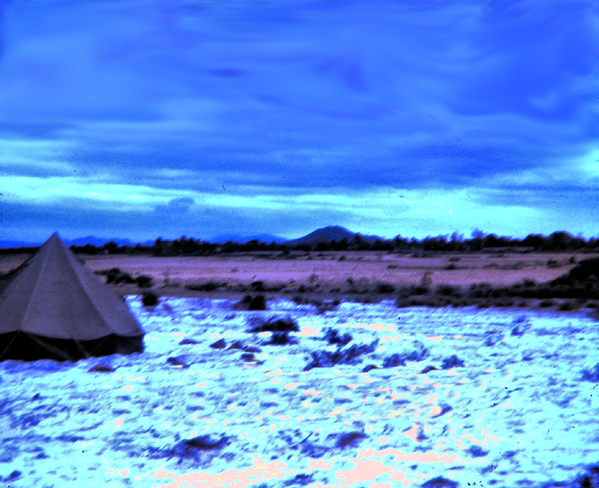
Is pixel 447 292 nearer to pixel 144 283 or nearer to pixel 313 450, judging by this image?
pixel 144 283

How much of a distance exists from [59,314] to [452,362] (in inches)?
205

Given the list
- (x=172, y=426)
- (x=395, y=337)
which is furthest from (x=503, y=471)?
(x=395, y=337)

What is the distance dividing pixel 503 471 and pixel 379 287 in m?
18.7

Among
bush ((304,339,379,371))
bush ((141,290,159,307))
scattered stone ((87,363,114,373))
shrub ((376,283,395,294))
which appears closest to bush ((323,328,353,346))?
bush ((304,339,379,371))

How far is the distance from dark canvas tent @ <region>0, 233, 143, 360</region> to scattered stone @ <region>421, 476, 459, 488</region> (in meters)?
5.31

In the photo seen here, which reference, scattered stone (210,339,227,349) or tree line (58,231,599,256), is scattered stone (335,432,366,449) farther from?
tree line (58,231,599,256)

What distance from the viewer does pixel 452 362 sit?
8.45 metres

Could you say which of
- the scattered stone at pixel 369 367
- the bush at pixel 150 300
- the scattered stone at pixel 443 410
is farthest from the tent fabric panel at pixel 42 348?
the bush at pixel 150 300

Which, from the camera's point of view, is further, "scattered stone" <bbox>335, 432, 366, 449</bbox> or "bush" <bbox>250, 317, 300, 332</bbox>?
"bush" <bbox>250, 317, 300, 332</bbox>

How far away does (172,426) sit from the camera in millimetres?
5484

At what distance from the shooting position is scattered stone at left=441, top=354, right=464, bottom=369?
27.3 ft

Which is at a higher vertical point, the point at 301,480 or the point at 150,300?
the point at 150,300

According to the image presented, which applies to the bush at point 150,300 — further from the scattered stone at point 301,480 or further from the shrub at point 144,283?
the scattered stone at point 301,480

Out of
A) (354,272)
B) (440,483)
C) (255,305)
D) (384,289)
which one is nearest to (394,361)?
(440,483)
